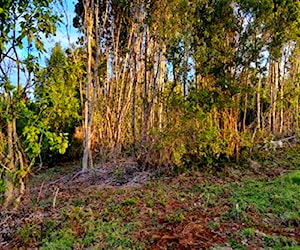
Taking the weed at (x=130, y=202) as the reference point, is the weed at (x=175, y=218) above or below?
below

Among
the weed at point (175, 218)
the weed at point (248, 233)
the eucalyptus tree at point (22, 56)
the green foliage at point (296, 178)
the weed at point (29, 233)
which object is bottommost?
the weed at point (29, 233)

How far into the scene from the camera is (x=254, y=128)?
827 cm

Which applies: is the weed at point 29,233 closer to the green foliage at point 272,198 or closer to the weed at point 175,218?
the weed at point 175,218

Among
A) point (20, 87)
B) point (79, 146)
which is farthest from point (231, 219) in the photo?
point (79, 146)

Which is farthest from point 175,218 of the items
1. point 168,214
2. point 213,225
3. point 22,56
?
point 22,56

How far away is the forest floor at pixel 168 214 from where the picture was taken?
4.23 m

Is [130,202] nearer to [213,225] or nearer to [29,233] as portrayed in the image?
[213,225]

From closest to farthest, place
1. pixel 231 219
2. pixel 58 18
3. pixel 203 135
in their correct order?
pixel 58 18 < pixel 231 219 < pixel 203 135

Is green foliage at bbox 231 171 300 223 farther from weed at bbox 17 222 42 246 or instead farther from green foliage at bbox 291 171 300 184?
weed at bbox 17 222 42 246

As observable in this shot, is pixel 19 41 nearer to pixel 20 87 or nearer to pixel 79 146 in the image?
pixel 20 87

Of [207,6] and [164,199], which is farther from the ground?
[207,6]

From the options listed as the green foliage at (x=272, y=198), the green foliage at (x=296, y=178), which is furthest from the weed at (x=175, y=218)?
the green foliage at (x=296, y=178)

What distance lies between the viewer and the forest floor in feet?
13.9

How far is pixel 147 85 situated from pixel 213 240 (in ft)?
15.3
